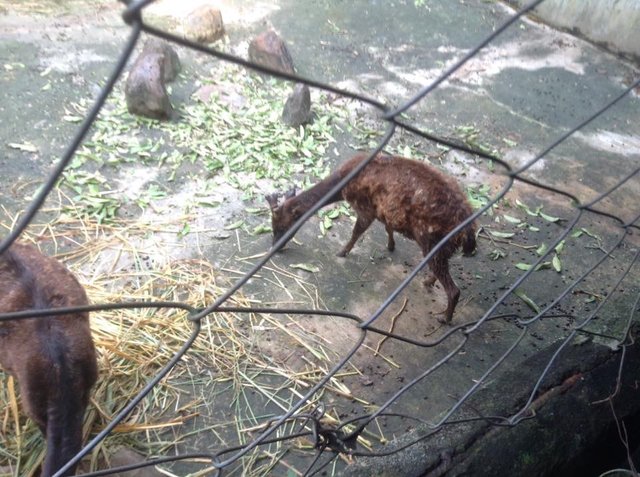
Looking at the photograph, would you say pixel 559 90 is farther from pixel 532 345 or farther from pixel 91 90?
pixel 91 90

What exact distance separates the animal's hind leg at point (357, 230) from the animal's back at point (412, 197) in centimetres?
20

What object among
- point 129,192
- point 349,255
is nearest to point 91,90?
point 129,192

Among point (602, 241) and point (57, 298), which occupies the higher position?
point (57, 298)

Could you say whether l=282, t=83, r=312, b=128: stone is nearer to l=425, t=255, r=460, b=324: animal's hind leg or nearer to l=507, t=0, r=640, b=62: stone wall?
l=425, t=255, r=460, b=324: animal's hind leg

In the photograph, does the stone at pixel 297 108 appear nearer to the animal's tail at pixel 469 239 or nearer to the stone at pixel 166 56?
Result: the stone at pixel 166 56

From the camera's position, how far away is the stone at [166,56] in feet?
19.4

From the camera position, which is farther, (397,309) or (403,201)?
(397,309)

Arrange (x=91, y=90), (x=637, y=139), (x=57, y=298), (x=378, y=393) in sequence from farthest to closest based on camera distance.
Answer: (x=637, y=139)
(x=91, y=90)
(x=378, y=393)
(x=57, y=298)

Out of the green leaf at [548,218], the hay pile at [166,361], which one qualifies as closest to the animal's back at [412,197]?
the hay pile at [166,361]

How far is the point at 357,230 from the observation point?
4.50 metres

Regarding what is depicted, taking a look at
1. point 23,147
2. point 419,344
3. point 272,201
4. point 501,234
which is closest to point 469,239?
point 501,234

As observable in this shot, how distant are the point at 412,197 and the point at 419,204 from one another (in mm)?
76

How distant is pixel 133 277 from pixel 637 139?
5.96 metres

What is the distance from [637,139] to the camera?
6.77 metres
